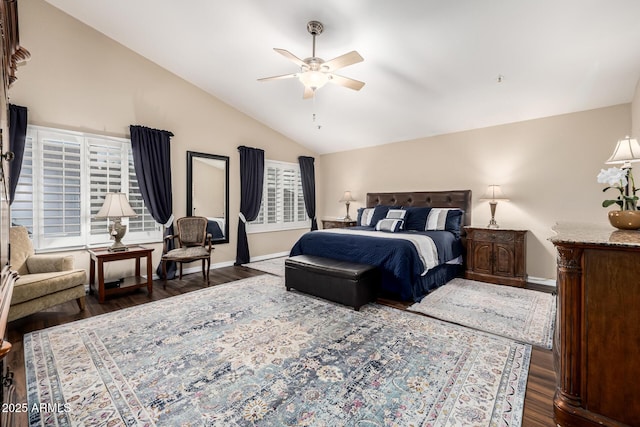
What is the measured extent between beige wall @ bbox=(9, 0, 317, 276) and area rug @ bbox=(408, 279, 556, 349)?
370 centimetres

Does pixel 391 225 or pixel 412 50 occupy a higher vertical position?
pixel 412 50

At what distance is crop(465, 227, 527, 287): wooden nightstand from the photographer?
4.02 metres

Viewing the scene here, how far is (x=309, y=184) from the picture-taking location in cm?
677

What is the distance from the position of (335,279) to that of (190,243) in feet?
9.09

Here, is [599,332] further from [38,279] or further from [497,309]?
[38,279]

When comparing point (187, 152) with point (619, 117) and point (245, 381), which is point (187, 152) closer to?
point (245, 381)

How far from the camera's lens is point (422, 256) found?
3.45 meters

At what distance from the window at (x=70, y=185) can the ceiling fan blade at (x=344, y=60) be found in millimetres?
3284

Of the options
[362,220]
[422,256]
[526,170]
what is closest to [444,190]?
[526,170]

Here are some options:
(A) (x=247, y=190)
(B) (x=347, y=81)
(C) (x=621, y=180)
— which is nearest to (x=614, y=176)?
(C) (x=621, y=180)

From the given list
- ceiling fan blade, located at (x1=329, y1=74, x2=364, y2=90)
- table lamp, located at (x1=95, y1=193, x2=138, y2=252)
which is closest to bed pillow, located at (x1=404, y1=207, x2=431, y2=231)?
ceiling fan blade, located at (x1=329, y1=74, x2=364, y2=90)

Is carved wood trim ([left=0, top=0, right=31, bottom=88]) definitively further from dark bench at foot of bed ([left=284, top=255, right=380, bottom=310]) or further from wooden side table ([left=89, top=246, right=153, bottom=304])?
dark bench at foot of bed ([left=284, top=255, right=380, bottom=310])

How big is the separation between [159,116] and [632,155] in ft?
17.8

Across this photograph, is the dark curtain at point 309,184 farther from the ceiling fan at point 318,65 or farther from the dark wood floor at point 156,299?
the ceiling fan at point 318,65
